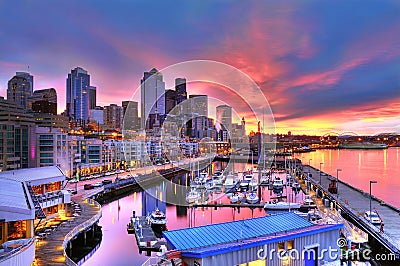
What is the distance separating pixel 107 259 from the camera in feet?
39.8

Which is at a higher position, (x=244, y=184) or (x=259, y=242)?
(x=259, y=242)

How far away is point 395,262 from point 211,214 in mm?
9777

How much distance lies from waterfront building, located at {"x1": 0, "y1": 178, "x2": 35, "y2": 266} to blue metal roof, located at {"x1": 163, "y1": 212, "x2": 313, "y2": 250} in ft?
12.2

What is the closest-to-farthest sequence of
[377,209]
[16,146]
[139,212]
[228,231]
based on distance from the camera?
[228,231]
[377,209]
[139,212]
[16,146]

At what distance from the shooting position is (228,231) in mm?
5266

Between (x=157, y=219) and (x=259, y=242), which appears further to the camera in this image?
(x=157, y=219)

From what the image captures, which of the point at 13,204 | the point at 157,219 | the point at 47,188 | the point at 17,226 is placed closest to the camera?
the point at 13,204

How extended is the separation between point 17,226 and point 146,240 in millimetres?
5042

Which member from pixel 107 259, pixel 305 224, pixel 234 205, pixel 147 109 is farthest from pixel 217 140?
pixel 305 224

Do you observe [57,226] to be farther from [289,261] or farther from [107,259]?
[289,261]

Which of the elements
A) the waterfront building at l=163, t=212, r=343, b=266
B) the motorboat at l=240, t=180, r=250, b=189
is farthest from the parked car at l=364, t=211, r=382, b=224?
the motorboat at l=240, t=180, r=250, b=189

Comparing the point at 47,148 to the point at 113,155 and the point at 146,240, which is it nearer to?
the point at 113,155

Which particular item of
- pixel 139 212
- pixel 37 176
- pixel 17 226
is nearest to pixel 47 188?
pixel 37 176

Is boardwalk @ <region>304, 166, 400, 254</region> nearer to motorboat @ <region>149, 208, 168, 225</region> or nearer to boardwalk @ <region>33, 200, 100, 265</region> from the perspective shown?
motorboat @ <region>149, 208, 168, 225</region>
